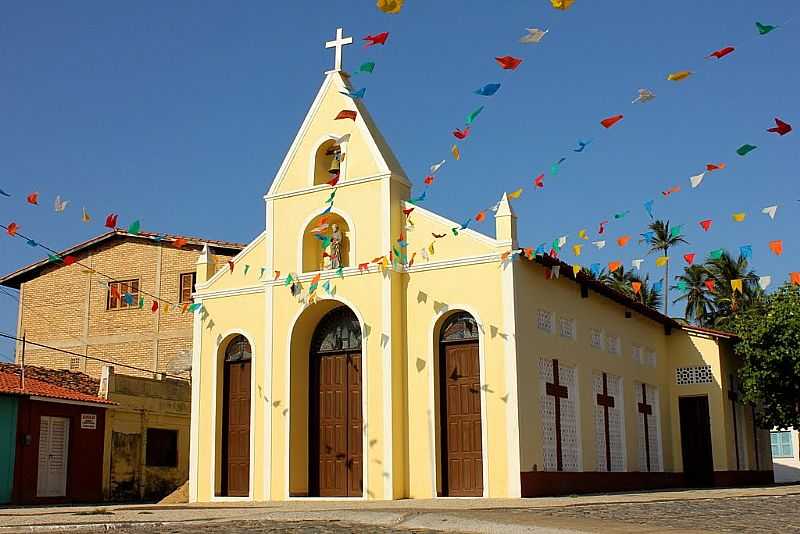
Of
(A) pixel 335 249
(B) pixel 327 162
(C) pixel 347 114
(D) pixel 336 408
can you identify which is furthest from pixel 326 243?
(D) pixel 336 408

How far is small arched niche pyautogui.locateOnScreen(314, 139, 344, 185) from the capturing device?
72.9 feet

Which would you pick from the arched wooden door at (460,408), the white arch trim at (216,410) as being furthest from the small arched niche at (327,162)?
the arched wooden door at (460,408)

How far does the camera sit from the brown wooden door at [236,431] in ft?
72.7

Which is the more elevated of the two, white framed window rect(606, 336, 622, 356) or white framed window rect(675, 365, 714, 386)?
white framed window rect(606, 336, 622, 356)

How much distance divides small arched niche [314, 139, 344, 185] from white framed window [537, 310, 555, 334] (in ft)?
19.0

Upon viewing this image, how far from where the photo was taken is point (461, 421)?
775 inches

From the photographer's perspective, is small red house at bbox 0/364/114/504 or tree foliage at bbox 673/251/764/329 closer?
small red house at bbox 0/364/114/504

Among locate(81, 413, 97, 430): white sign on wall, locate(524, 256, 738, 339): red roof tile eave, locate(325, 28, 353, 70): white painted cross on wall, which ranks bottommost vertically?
locate(81, 413, 97, 430): white sign on wall

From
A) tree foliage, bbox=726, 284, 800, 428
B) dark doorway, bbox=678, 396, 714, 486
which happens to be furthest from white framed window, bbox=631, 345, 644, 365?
tree foliage, bbox=726, 284, 800, 428

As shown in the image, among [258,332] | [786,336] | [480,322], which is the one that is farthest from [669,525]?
[786,336]

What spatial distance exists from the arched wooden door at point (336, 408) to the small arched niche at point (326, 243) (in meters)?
1.13

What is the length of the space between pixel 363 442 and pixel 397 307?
9.82ft

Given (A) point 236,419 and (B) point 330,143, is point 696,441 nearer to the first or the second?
(A) point 236,419

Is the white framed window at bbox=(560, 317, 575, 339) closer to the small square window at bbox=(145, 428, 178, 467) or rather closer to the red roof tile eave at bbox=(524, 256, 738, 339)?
the red roof tile eave at bbox=(524, 256, 738, 339)
